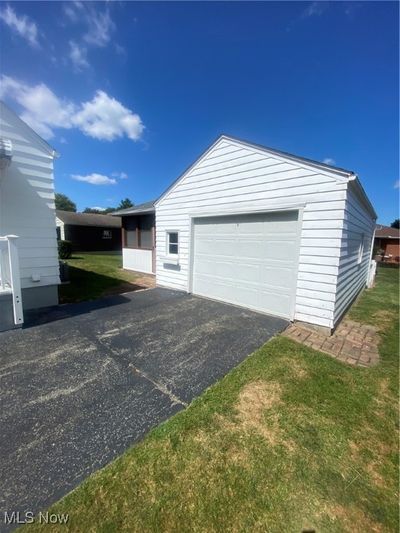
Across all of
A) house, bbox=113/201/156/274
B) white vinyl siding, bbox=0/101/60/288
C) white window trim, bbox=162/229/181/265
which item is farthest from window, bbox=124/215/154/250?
white vinyl siding, bbox=0/101/60/288

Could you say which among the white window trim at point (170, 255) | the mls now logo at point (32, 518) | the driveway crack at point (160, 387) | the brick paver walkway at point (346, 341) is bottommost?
the brick paver walkway at point (346, 341)

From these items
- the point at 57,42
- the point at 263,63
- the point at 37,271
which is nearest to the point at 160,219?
the point at 37,271

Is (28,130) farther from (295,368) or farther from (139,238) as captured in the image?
(295,368)

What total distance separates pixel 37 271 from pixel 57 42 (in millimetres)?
5247

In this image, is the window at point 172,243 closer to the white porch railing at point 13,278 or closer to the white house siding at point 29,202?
the white house siding at point 29,202

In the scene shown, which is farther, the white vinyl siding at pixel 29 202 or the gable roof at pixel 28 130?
the white vinyl siding at pixel 29 202

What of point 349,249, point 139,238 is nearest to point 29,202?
point 139,238

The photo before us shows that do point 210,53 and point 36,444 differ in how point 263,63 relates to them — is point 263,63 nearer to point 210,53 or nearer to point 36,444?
point 210,53

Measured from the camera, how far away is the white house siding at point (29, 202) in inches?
186

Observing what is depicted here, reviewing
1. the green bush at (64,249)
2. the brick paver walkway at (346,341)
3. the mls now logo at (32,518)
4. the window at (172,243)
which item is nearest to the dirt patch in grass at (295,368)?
the brick paver walkway at (346,341)

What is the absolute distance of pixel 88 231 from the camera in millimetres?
23219

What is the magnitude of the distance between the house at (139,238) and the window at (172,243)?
2660 millimetres

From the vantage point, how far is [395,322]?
5594 millimetres

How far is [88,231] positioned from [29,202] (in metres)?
19.9
